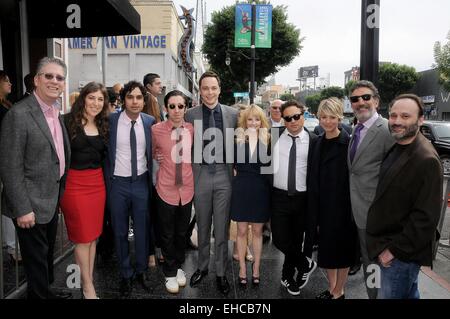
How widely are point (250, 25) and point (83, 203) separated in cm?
1445

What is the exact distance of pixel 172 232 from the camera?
3.80 metres

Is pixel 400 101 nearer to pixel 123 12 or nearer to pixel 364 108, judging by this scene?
pixel 364 108

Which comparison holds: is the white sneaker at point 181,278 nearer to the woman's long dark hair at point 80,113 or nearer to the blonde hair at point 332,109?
the woman's long dark hair at point 80,113

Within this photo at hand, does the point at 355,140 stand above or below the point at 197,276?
above

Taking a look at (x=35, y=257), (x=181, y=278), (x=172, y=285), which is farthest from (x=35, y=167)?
(x=181, y=278)

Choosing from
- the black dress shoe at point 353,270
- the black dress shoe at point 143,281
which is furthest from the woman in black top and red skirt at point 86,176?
the black dress shoe at point 353,270

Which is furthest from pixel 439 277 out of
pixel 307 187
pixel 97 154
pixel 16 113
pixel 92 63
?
pixel 92 63

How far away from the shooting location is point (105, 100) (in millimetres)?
3430

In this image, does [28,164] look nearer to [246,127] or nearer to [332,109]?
[246,127]

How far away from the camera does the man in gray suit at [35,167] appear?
8.71ft

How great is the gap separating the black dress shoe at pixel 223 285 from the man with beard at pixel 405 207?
1.63 m

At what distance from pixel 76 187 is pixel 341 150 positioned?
2355mm

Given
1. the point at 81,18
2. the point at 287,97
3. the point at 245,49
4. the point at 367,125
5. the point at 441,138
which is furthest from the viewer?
the point at 287,97

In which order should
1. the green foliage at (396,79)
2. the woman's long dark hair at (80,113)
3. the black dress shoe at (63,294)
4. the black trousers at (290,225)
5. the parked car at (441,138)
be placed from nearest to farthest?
the woman's long dark hair at (80,113) → the black dress shoe at (63,294) → the black trousers at (290,225) → the parked car at (441,138) → the green foliage at (396,79)
